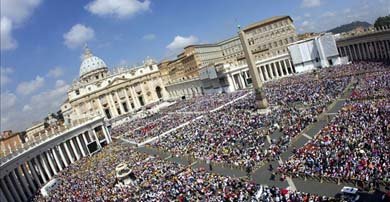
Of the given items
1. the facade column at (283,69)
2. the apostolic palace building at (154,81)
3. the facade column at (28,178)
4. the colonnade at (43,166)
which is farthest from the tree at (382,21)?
the facade column at (28,178)

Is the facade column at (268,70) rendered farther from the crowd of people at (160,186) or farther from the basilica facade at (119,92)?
the crowd of people at (160,186)

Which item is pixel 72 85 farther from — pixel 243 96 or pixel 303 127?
pixel 303 127

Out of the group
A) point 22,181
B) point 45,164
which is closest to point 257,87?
point 45,164

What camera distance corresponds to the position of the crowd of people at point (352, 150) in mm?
22344

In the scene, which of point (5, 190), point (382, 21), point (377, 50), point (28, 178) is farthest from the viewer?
point (382, 21)

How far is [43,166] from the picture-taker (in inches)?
2370

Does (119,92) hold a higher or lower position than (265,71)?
higher

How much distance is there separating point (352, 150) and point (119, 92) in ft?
353

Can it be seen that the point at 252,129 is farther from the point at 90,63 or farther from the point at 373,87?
the point at 90,63

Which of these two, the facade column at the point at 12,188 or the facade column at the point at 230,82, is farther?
the facade column at the point at 230,82

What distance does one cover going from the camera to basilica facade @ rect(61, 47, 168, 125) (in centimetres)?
12162

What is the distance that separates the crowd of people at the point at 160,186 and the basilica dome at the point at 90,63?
109 m

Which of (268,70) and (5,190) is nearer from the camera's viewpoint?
(5,190)

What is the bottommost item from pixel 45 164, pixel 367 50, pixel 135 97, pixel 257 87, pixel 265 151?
pixel 265 151
